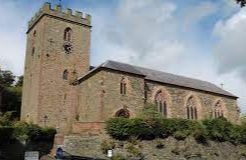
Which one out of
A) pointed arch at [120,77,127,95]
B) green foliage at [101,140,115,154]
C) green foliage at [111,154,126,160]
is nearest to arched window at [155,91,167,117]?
pointed arch at [120,77,127,95]

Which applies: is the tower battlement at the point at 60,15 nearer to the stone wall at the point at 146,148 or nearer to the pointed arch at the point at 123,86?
the pointed arch at the point at 123,86

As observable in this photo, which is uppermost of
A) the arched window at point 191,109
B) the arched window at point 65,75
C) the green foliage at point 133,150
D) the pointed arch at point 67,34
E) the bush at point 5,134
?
the pointed arch at point 67,34

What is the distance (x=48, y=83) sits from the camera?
45594 mm

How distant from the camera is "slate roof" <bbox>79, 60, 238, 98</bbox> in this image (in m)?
42.8

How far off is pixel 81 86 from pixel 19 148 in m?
10.8

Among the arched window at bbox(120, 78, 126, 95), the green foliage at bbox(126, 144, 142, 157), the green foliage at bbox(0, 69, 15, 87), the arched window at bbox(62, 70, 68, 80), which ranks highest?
the green foliage at bbox(0, 69, 15, 87)

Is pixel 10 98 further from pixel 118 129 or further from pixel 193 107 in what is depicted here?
pixel 118 129

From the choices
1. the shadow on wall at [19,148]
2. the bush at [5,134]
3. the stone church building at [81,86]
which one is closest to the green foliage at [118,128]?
the stone church building at [81,86]

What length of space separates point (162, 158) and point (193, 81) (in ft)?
72.7

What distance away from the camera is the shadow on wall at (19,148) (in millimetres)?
35153

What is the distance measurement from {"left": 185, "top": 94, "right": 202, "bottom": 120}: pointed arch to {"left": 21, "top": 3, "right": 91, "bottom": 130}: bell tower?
482 inches

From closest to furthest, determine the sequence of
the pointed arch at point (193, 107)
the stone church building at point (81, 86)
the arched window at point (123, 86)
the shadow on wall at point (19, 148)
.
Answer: the shadow on wall at point (19, 148) → the stone church building at point (81, 86) → the arched window at point (123, 86) → the pointed arch at point (193, 107)

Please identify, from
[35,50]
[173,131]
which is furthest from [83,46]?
[173,131]

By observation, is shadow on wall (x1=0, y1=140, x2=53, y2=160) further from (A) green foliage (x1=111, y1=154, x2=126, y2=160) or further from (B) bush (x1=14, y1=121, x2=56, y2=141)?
(A) green foliage (x1=111, y1=154, x2=126, y2=160)
